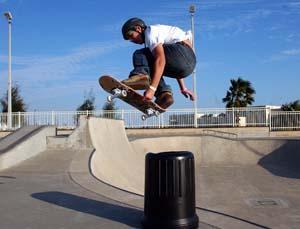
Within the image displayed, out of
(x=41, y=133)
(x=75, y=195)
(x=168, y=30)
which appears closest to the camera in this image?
(x=168, y=30)

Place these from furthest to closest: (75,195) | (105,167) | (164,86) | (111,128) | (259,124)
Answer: (259,124) → (111,128) → (105,167) → (75,195) → (164,86)

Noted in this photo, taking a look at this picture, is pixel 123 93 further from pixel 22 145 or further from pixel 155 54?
pixel 22 145

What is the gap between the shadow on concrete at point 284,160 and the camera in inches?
696

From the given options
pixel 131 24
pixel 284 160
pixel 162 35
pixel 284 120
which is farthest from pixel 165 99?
pixel 284 120

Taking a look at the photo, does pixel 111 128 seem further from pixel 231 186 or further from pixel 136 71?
pixel 136 71

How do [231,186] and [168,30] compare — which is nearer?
[168,30]

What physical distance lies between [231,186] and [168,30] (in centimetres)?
1011

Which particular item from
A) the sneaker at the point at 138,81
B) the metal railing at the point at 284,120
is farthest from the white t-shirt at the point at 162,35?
the metal railing at the point at 284,120

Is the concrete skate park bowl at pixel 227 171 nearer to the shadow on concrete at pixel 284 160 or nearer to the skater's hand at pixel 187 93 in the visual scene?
the shadow on concrete at pixel 284 160

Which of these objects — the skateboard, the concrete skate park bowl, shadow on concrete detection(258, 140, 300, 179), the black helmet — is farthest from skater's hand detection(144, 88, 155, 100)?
shadow on concrete detection(258, 140, 300, 179)

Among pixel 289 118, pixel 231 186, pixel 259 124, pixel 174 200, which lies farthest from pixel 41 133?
pixel 289 118

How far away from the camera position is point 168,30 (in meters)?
4.41

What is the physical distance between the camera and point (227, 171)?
17453 mm

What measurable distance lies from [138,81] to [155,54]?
1.07ft
